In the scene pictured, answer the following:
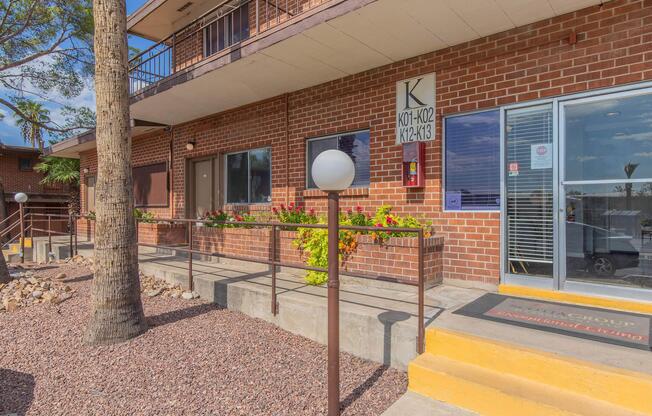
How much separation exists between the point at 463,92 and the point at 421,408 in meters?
3.73

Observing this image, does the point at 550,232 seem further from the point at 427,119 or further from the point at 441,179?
the point at 427,119

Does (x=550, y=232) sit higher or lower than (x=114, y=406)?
higher

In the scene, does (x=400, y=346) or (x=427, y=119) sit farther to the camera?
(x=427, y=119)

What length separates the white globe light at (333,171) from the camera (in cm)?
256

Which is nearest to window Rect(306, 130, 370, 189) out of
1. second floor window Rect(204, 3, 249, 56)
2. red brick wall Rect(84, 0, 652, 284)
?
red brick wall Rect(84, 0, 652, 284)

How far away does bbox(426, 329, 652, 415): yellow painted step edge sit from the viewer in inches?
89.9

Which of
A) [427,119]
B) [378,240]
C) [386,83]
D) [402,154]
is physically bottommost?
[378,240]

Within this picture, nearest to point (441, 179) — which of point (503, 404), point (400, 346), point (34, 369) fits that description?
point (400, 346)

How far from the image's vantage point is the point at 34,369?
11.3 feet

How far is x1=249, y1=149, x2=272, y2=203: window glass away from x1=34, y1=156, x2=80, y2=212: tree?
15.4 meters

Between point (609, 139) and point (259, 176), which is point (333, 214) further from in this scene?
point (259, 176)

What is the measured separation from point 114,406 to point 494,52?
5189 millimetres

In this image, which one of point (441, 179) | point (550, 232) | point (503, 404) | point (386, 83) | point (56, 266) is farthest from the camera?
point (56, 266)

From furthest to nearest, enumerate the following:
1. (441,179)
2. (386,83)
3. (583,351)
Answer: (386,83)
(441,179)
(583,351)
